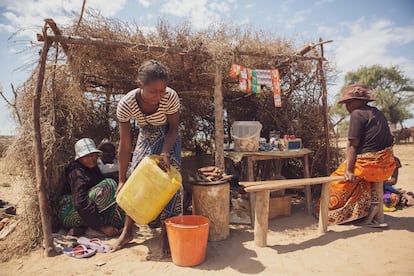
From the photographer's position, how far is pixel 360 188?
12.3 feet

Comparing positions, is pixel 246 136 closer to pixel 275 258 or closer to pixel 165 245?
pixel 275 258

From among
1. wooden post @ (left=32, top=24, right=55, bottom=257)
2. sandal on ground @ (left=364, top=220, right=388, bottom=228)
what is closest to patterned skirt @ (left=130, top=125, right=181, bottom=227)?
wooden post @ (left=32, top=24, right=55, bottom=257)

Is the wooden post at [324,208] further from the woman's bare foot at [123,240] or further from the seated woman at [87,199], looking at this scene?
the seated woman at [87,199]

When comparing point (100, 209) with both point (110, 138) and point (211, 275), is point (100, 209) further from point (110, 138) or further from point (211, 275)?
point (110, 138)

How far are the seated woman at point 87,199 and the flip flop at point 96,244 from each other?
212 millimetres

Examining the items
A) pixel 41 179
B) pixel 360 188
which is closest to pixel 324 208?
pixel 360 188

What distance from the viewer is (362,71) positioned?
2489 cm

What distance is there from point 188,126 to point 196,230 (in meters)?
4.27

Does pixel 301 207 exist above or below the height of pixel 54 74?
below

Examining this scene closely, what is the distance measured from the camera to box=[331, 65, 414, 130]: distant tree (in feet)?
73.0

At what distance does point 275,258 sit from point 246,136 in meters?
1.96

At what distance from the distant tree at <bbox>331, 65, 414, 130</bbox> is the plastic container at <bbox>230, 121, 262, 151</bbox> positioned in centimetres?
1944

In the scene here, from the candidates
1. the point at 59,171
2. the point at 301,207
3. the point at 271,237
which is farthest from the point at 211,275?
the point at 301,207

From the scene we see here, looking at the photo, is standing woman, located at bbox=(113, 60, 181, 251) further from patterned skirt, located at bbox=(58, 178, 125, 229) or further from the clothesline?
the clothesline
